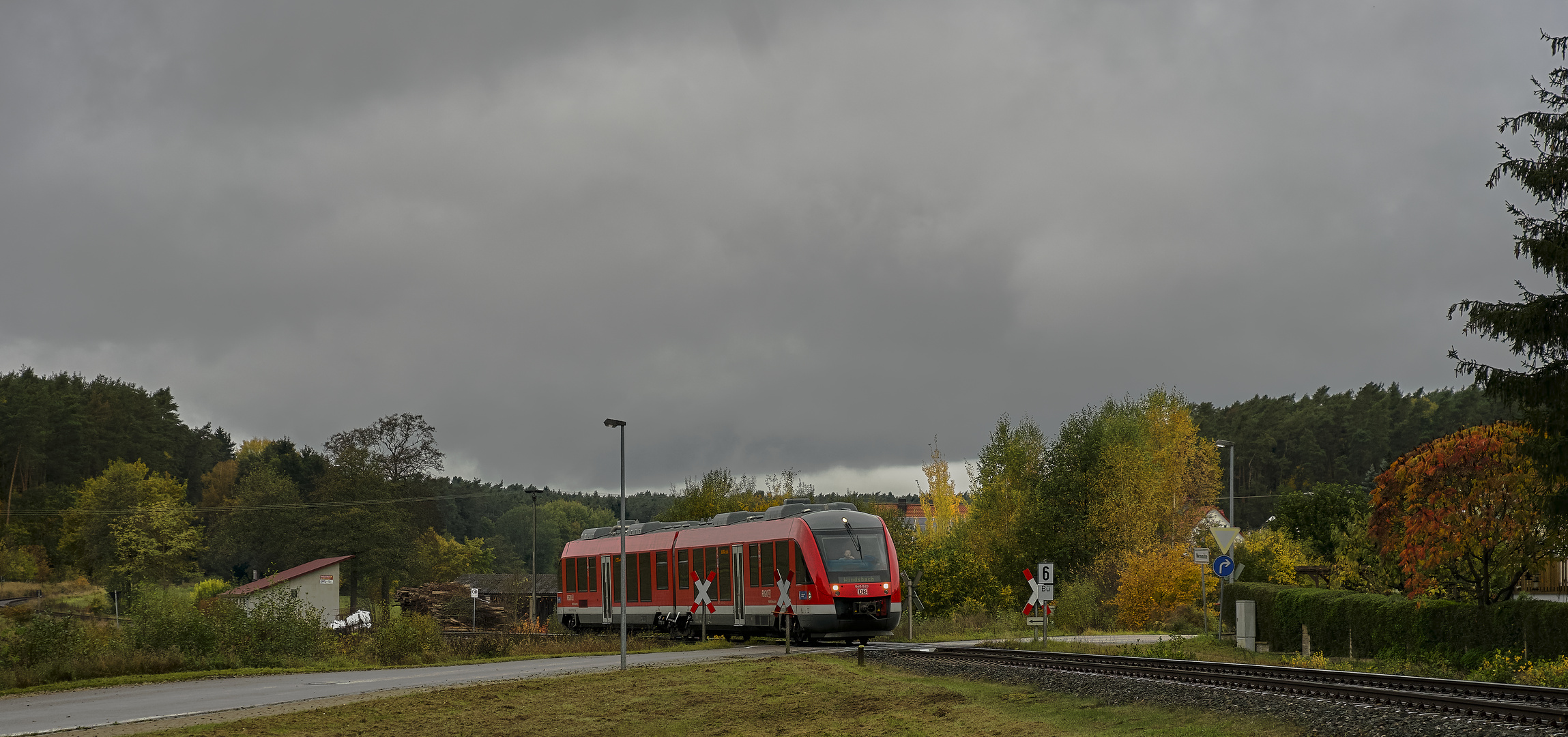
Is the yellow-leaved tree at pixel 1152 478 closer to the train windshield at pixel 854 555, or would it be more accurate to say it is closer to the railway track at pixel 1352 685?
the train windshield at pixel 854 555

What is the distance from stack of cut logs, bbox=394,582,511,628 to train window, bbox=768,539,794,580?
1457 inches

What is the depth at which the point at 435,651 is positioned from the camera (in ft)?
104

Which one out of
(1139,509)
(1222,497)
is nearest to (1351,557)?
(1139,509)

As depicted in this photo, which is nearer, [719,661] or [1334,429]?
[719,661]

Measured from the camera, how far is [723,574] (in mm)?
35125

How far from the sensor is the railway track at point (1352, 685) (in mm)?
14094

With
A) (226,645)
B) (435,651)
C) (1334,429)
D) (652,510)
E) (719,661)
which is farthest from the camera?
(652,510)

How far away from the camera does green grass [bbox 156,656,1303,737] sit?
15.5m

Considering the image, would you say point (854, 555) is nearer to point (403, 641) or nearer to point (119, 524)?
point (403, 641)

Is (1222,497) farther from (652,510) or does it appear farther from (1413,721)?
(1413,721)

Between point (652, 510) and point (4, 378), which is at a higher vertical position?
point (4, 378)

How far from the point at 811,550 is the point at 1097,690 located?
13297 mm

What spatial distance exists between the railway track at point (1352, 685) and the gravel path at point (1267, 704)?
497mm

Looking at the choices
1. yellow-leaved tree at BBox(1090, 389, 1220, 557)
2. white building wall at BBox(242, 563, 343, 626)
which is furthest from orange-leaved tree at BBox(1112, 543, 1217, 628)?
white building wall at BBox(242, 563, 343, 626)
